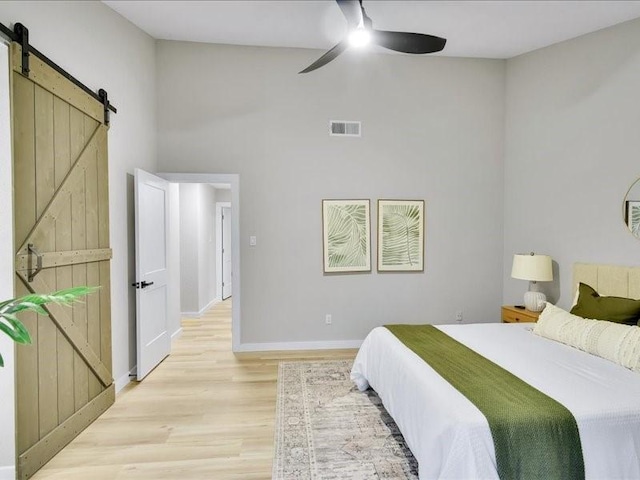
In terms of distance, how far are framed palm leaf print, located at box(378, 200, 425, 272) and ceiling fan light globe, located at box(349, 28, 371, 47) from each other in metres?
2.02

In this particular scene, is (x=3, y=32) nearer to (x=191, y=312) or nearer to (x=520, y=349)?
(x=520, y=349)

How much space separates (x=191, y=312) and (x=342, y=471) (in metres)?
4.52

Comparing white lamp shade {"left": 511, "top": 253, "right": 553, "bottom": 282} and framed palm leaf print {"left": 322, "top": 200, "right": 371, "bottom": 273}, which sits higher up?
framed palm leaf print {"left": 322, "top": 200, "right": 371, "bottom": 273}

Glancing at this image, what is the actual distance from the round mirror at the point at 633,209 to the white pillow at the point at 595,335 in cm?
100

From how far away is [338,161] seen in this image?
4344 mm

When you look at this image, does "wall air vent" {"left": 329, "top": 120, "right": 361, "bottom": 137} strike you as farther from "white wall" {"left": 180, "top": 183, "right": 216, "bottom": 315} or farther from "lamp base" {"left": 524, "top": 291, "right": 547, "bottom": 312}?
"white wall" {"left": 180, "top": 183, "right": 216, "bottom": 315}

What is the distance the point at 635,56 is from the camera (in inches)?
Answer: 124

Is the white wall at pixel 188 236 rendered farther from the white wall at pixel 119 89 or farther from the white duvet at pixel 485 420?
Answer: the white duvet at pixel 485 420

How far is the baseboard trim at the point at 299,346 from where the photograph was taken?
13.9 ft

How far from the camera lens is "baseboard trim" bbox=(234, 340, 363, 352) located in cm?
425

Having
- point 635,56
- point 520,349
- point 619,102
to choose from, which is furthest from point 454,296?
point 635,56

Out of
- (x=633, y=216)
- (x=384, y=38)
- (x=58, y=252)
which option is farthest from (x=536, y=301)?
(x=58, y=252)

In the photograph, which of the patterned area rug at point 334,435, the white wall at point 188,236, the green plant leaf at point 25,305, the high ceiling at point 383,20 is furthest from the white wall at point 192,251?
the green plant leaf at point 25,305

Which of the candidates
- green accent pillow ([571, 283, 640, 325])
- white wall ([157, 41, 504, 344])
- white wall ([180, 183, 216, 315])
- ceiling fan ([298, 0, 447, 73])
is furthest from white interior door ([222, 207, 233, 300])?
green accent pillow ([571, 283, 640, 325])
